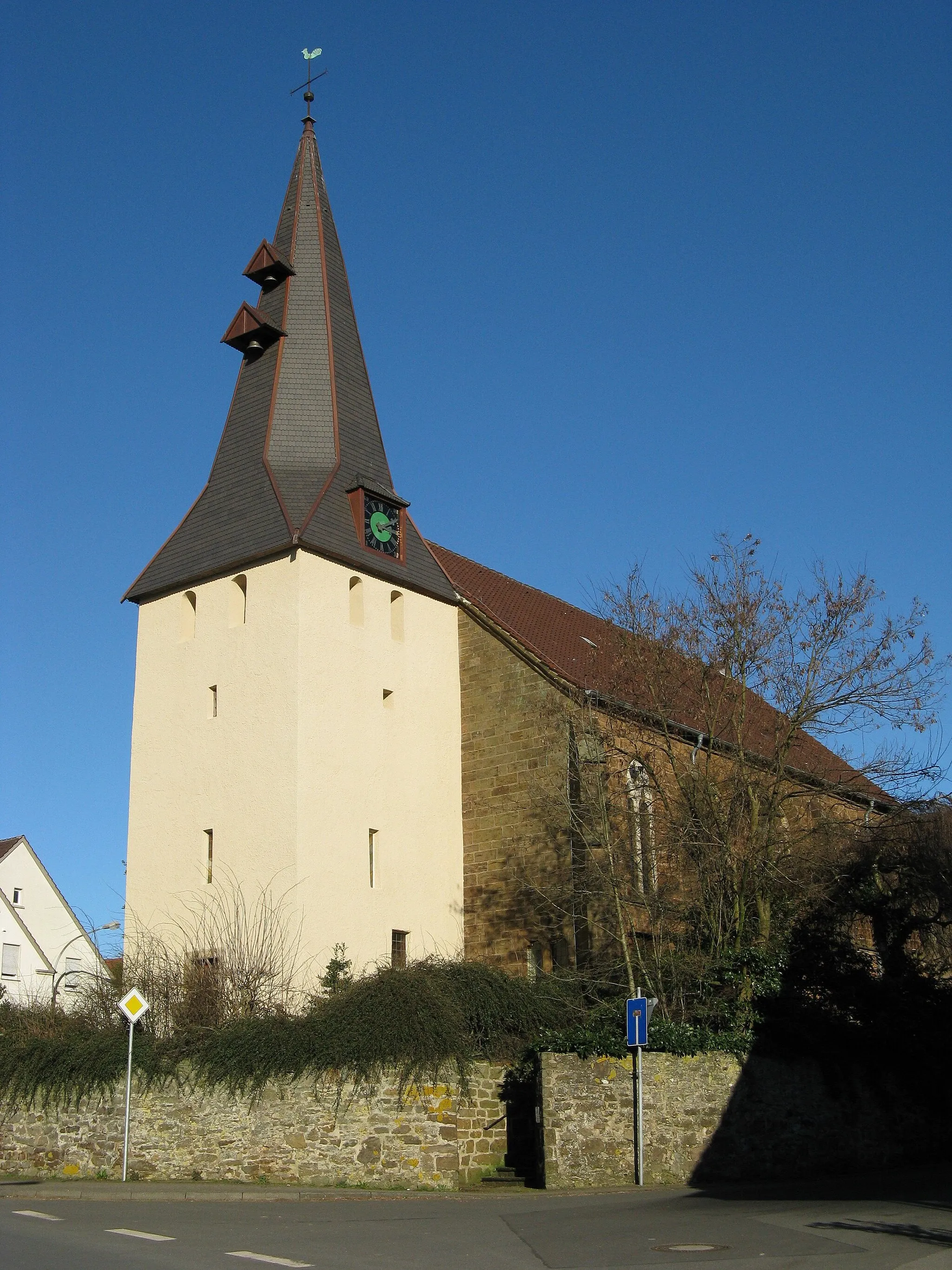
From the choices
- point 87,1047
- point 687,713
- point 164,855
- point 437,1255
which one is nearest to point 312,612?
point 164,855

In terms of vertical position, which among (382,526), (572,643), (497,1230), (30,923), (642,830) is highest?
(382,526)

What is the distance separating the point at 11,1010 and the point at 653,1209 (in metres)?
11.1

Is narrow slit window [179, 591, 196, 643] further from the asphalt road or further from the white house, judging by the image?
the white house

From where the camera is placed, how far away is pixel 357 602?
24312 mm

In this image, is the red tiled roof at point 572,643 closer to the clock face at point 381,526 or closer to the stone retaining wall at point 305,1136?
the clock face at point 381,526

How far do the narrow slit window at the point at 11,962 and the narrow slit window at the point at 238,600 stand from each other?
761 inches

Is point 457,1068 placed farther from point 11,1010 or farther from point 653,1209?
point 11,1010

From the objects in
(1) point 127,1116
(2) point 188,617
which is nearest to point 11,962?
(2) point 188,617

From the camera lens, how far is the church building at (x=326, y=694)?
22172 mm

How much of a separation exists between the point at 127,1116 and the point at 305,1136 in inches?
97.7

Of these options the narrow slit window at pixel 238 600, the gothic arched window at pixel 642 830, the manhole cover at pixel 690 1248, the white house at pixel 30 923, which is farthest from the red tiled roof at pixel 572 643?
the white house at pixel 30 923

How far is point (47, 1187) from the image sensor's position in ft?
53.0

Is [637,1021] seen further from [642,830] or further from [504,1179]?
[642,830]

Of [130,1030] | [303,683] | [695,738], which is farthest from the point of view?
[303,683]
